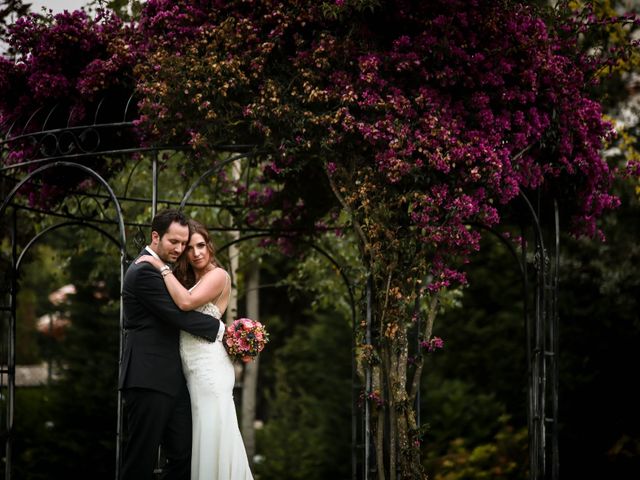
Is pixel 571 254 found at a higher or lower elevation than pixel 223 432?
higher

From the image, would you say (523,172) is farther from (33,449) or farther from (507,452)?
(33,449)

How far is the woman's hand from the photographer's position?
5086 millimetres

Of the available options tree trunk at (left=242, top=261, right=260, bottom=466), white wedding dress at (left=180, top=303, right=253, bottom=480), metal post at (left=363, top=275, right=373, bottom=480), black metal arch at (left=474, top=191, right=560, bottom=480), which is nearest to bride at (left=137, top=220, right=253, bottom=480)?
white wedding dress at (left=180, top=303, right=253, bottom=480)

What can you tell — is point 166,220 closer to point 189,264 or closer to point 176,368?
point 189,264

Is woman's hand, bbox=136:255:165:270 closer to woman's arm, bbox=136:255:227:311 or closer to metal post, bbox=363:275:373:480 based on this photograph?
woman's arm, bbox=136:255:227:311

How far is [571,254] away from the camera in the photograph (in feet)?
35.0

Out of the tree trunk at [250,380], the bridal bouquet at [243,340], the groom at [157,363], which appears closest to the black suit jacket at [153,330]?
the groom at [157,363]

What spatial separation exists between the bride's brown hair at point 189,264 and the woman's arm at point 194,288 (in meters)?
0.18

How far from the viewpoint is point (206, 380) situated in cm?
513

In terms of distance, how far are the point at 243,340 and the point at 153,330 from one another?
571mm

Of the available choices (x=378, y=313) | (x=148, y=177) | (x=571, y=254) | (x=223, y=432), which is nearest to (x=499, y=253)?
(x=571, y=254)

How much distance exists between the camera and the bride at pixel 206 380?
509cm

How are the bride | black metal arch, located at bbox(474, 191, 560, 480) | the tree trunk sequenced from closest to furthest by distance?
the bride → black metal arch, located at bbox(474, 191, 560, 480) → the tree trunk

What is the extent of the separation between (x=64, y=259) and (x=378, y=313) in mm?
8225
